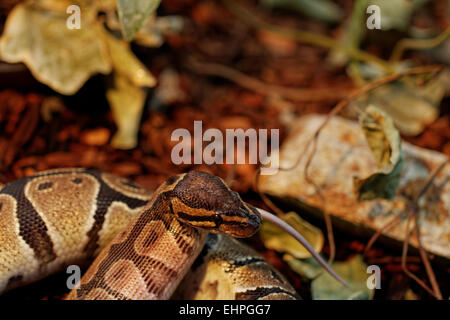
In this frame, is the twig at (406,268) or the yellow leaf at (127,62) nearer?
the twig at (406,268)

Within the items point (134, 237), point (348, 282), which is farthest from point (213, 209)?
point (348, 282)

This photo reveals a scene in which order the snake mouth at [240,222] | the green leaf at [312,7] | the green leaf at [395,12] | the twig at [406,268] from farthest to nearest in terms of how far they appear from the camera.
Result: the green leaf at [312,7]
the green leaf at [395,12]
the twig at [406,268]
the snake mouth at [240,222]

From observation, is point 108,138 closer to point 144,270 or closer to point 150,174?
point 150,174

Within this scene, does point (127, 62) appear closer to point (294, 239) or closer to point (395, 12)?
point (294, 239)

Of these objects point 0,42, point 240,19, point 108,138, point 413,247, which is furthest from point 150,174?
point 240,19

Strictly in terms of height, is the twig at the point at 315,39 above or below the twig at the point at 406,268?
above

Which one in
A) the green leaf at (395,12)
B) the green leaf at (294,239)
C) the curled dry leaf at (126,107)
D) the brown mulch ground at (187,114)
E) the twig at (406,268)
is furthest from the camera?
the green leaf at (395,12)

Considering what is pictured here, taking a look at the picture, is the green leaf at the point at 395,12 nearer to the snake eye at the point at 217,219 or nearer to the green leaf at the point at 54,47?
the green leaf at the point at 54,47

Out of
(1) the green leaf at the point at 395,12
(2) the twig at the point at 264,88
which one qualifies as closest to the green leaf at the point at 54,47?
(2) the twig at the point at 264,88
